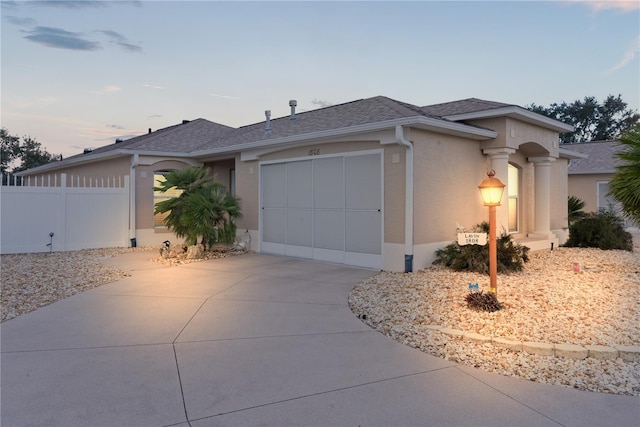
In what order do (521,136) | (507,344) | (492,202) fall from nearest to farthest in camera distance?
(507,344) < (492,202) < (521,136)

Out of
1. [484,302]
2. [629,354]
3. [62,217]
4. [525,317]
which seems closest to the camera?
[629,354]

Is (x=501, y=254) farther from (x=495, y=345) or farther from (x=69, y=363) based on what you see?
(x=69, y=363)

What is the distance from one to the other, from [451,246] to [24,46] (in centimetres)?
1181

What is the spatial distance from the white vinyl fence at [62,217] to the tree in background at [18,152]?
1058 inches

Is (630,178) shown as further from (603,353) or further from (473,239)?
(603,353)

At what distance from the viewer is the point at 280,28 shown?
11.2 m

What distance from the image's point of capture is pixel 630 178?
234 inches

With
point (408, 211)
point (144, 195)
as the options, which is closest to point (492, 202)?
point (408, 211)

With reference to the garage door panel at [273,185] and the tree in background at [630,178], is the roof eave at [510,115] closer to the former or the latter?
the tree in background at [630,178]

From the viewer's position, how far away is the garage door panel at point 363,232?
8.83m

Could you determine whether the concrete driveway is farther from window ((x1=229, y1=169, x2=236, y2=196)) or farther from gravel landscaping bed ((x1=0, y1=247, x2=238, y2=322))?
window ((x1=229, y1=169, x2=236, y2=196))

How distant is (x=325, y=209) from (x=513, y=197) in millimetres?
6349

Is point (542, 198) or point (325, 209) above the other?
point (542, 198)

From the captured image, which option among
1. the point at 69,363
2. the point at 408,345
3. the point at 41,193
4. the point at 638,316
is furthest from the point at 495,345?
the point at 41,193
